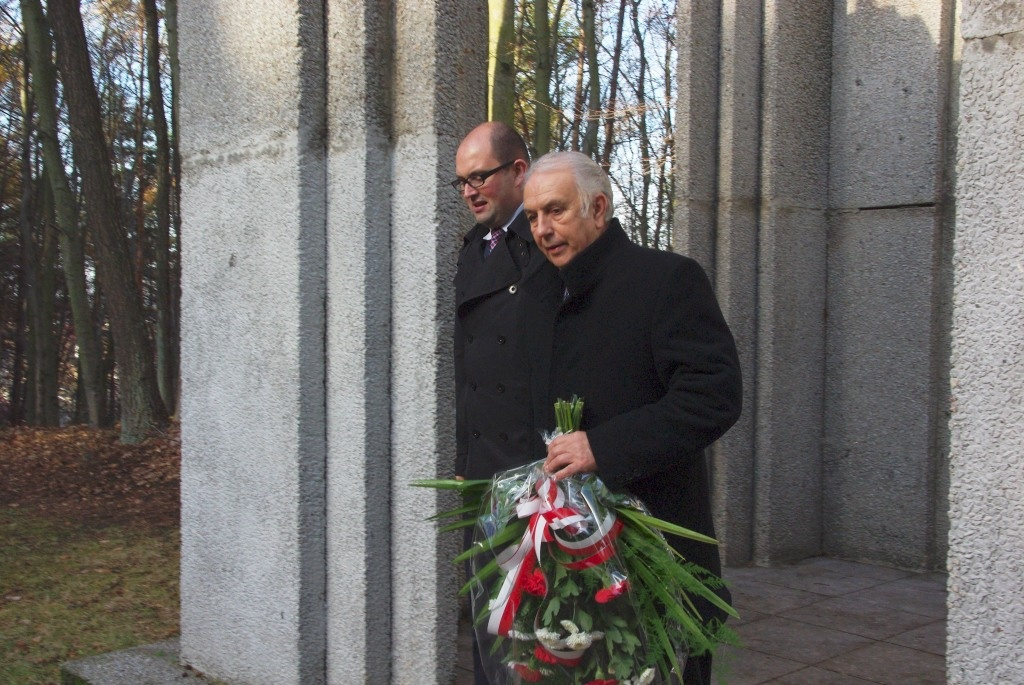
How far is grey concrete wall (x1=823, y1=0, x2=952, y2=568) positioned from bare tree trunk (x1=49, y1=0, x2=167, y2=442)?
8.59 meters

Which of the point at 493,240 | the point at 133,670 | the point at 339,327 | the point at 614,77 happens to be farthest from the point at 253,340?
the point at 614,77

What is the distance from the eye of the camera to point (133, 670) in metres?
4.77

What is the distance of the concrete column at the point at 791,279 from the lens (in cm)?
600

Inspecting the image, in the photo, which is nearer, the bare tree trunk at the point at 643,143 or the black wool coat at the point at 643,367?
the black wool coat at the point at 643,367

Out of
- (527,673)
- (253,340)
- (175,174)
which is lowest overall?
(527,673)

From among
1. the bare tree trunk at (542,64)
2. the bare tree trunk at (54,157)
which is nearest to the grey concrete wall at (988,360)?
the bare tree trunk at (542,64)

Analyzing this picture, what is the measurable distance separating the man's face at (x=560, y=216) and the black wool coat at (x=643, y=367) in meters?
0.03

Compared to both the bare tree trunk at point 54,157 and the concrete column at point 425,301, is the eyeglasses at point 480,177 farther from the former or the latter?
the bare tree trunk at point 54,157

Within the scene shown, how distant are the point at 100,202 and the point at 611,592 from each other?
1088 cm

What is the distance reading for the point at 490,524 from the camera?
253 cm

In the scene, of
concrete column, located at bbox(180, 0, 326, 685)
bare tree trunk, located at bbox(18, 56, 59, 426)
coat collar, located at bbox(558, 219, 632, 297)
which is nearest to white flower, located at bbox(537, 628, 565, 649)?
coat collar, located at bbox(558, 219, 632, 297)

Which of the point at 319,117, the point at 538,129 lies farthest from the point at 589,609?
the point at 538,129

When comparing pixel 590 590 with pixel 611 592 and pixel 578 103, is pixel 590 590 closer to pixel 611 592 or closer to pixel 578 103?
pixel 611 592

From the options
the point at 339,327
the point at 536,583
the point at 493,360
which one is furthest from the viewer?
the point at 339,327
